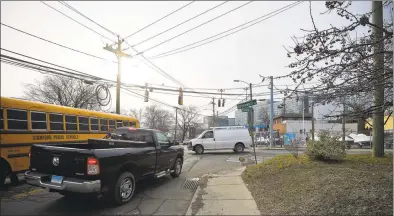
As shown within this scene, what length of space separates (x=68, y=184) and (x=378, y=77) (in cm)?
683

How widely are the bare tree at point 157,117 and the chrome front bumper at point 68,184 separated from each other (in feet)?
270

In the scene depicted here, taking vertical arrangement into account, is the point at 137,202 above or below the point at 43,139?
below

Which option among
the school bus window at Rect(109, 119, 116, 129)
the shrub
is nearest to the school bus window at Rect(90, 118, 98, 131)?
the school bus window at Rect(109, 119, 116, 129)

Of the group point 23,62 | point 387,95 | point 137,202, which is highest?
point 23,62

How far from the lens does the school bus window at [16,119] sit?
781 centimetres

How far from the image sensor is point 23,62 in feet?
36.2

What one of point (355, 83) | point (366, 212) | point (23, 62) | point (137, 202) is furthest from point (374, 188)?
point (23, 62)

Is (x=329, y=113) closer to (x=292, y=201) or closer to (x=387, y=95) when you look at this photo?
(x=387, y=95)

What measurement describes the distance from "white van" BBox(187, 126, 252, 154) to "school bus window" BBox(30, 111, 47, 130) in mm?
12718

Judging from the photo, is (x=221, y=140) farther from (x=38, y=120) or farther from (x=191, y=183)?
(x=38, y=120)

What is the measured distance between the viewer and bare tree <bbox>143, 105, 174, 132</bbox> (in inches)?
3510

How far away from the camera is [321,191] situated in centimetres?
537

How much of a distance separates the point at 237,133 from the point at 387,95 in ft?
45.6

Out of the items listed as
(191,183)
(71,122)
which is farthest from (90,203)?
(71,122)
